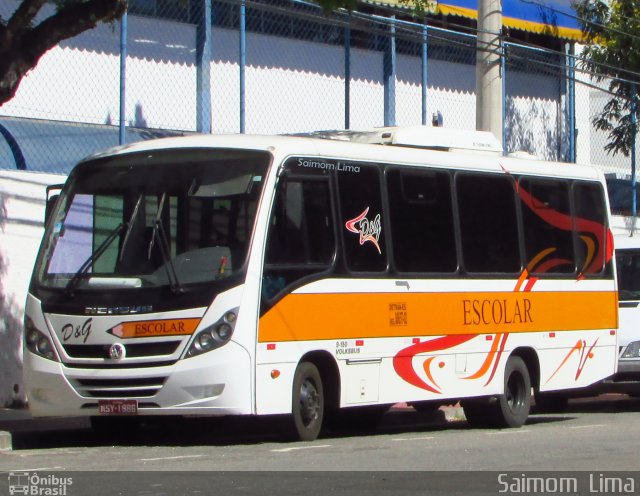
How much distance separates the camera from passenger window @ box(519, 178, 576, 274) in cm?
1575

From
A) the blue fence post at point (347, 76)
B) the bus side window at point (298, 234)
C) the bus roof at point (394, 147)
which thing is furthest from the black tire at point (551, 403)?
the bus side window at point (298, 234)

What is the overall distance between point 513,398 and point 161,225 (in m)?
5.41

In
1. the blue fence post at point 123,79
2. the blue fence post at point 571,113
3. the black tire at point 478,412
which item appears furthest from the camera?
the blue fence post at point 571,113

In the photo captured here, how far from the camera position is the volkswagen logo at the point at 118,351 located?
39.5ft

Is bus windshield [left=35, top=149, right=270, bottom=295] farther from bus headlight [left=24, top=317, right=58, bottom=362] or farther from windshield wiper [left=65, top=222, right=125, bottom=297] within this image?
bus headlight [left=24, top=317, right=58, bottom=362]

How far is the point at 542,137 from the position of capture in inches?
1045

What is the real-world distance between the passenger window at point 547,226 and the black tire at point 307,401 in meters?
4.00

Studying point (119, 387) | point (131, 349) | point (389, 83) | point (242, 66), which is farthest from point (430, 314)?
point (389, 83)

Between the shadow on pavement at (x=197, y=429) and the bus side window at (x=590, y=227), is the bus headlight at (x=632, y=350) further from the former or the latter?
the bus side window at (x=590, y=227)

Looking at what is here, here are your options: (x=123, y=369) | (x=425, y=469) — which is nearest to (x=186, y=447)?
(x=123, y=369)

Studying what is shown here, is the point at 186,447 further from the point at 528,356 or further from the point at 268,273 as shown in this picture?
the point at 528,356

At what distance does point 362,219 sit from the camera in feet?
44.0

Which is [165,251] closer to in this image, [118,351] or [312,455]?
[118,351]

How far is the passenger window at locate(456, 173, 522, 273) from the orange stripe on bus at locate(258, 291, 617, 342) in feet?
1.26
